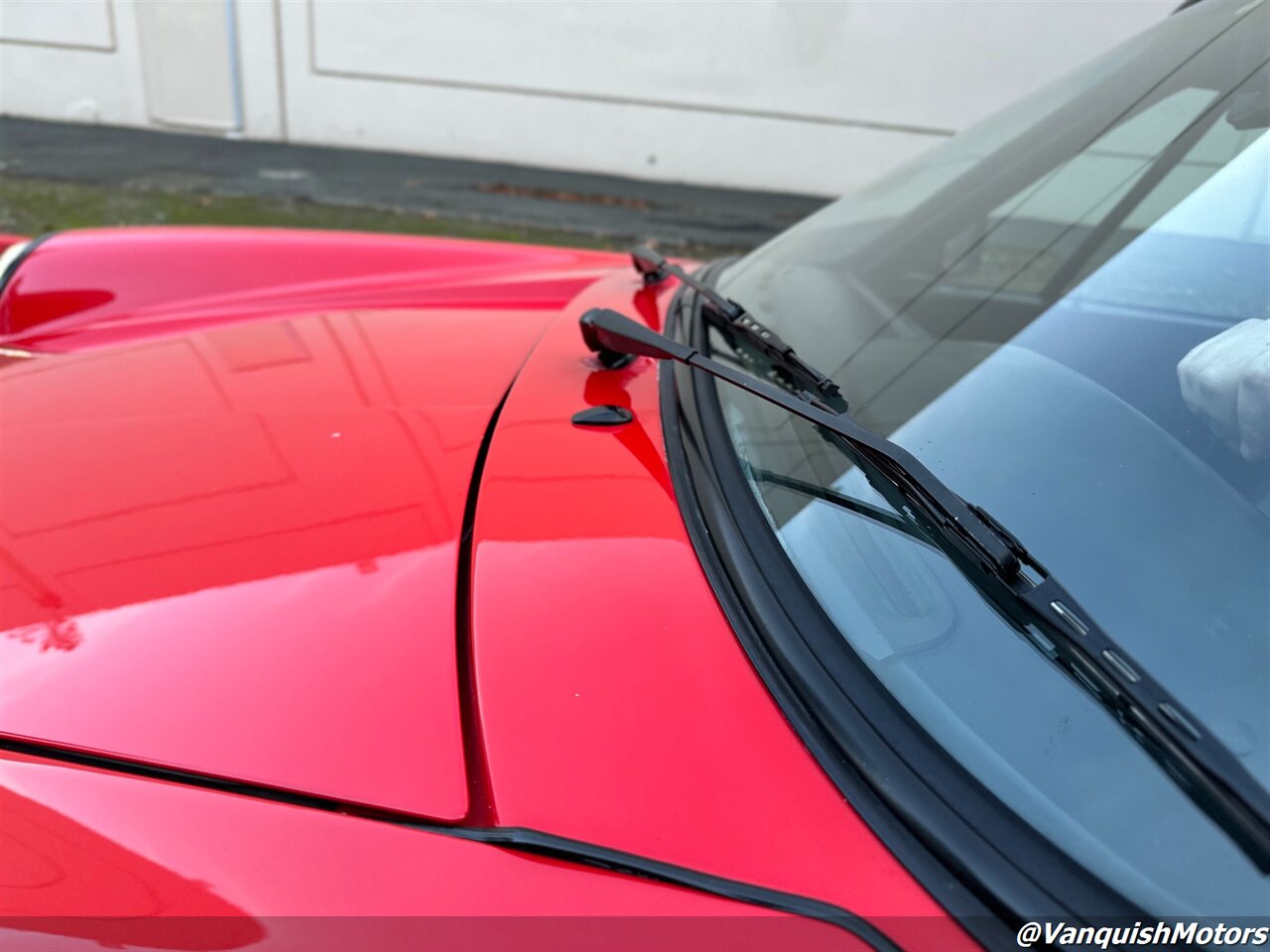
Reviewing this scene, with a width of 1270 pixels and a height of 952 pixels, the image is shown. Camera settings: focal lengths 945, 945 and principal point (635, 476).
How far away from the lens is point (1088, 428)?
3.40 ft

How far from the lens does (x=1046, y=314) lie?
1273 millimetres

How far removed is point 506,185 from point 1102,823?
7.82 meters

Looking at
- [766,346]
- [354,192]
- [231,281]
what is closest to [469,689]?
[766,346]

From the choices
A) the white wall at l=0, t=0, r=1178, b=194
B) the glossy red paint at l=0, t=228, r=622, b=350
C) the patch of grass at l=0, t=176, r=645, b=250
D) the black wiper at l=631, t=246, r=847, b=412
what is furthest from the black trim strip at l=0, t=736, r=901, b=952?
the white wall at l=0, t=0, r=1178, b=194

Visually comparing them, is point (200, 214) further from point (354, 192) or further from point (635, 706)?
point (635, 706)

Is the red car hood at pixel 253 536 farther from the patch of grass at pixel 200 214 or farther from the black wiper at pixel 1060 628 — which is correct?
the patch of grass at pixel 200 214

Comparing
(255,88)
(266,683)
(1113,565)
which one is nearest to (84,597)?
(266,683)

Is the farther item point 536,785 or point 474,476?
point 474,476

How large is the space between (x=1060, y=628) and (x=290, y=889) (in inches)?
26.4

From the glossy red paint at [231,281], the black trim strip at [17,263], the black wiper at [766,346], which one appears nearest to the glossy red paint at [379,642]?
the black wiper at [766,346]

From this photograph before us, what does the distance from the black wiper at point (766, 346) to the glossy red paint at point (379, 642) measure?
0.44 feet

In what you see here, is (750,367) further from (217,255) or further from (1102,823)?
(217,255)

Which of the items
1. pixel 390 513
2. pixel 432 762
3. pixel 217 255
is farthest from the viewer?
pixel 217 255

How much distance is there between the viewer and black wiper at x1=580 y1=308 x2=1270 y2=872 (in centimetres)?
73
